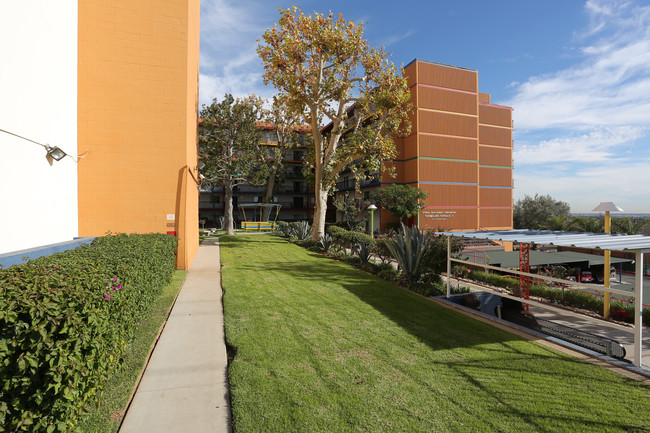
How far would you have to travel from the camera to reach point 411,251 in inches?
370

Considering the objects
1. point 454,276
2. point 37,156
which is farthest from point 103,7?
point 454,276

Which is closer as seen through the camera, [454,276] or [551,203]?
[454,276]

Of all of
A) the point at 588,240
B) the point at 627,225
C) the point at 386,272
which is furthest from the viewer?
the point at 627,225

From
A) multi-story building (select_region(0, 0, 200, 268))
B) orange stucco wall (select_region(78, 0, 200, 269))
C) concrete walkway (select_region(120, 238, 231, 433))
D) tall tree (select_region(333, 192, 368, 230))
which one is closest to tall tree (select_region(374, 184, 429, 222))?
tall tree (select_region(333, 192, 368, 230))

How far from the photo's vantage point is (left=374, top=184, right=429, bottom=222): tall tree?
1113 inches

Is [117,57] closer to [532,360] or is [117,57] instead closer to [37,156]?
[37,156]

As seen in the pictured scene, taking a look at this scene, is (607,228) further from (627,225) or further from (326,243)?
(627,225)

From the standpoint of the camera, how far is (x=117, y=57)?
32.3 ft

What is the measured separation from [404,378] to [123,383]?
344 centimetres

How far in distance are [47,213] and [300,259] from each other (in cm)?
898

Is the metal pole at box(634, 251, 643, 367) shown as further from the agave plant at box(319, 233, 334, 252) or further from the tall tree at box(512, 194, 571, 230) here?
the tall tree at box(512, 194, 571, 230)

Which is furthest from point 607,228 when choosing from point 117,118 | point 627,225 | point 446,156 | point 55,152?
point 446,156

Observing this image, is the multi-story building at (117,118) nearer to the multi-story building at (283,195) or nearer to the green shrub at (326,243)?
the green shrub at (326,243)

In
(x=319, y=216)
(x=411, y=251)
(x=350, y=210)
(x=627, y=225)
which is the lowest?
(x=411, y=251)
